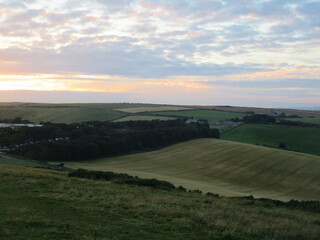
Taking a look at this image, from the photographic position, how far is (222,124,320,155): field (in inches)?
3355

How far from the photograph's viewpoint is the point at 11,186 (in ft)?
63.6

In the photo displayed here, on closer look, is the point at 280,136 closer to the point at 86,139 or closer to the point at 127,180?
the point at 86,139

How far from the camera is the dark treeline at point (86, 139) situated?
67.4 metres

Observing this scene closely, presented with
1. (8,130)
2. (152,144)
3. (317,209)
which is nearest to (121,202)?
(317,209)

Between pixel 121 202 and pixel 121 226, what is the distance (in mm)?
4816

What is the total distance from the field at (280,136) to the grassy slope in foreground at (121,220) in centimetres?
7135

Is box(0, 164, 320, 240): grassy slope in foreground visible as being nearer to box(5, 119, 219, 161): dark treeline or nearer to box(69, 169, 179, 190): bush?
box(69, 169, 179, 190): bush

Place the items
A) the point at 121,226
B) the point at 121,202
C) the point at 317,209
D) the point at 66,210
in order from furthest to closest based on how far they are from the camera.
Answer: the point at 317,209 → the point at 121,202 → the point at 66,210 → the point at 121,226

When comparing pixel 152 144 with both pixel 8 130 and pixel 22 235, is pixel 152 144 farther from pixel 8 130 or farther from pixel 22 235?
pixel 22 235

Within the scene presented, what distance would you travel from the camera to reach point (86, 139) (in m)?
74.6

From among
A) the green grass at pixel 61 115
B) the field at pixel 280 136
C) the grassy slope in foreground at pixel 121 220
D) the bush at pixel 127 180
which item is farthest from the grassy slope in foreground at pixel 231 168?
the green grass at pixel 61 115

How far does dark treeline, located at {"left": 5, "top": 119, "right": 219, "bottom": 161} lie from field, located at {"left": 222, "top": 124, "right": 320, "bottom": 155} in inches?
371

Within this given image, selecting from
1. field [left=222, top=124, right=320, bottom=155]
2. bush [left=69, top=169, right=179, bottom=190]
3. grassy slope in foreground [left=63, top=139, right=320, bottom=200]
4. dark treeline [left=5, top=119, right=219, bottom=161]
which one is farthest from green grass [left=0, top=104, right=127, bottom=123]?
bush [left=69, top=169, right=179, bottom=190]

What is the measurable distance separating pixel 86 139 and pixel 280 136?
55308 mm
